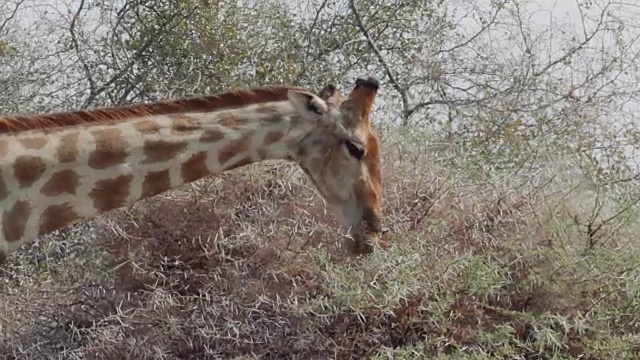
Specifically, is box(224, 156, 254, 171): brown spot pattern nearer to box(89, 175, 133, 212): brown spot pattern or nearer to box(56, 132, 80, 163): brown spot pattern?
box(89, 175, 133, 212): brown spot pattern

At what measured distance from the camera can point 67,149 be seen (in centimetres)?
382

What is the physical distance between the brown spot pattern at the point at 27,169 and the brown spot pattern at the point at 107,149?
0.19 m

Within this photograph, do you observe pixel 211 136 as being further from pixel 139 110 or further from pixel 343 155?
pixel 343 155

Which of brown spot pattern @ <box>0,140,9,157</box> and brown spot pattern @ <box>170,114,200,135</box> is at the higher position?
brown spot pattern @ <box>170,114,200,135</box>

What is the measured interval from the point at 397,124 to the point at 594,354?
1.88 m

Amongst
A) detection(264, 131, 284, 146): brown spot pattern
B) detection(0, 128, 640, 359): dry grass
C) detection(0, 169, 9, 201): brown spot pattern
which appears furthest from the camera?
detection(264, 131, 284, 146): brown spot pattern

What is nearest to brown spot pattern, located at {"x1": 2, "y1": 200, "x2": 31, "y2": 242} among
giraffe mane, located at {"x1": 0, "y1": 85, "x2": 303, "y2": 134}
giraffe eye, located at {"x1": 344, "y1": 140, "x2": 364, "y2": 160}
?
giraffe mane, located at {"x1": 0, "y1": 85, "x2": 303, "y2": 134}

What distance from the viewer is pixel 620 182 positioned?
461cm

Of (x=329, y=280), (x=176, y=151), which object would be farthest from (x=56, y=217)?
(x=329, y=280)

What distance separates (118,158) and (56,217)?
31 centimetres

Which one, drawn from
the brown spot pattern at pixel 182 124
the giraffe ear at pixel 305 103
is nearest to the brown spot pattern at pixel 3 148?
the brown spot pattern at pixel 182 124

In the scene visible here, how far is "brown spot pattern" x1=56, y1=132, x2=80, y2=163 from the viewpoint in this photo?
12.5 feet

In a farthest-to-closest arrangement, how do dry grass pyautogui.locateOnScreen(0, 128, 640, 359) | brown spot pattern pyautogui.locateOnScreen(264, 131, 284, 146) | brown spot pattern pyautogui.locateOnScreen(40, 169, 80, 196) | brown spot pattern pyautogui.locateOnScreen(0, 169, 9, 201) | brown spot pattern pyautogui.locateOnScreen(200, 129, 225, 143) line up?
brown spot pattern pyautogui.locateOnScreen(264, 131, 284, 146), brown spot pattern pyautogui.locateOnScreen(200, 129, 225, 143), dry grass pyautogui.locateOnScreen(0, 128, 640, 359), brown spot pattern pyautogui.locateOnScreen(40, 169, 80, 196), brown spot pattern pyautogui.locateOnScreen(0, 169, 9, 201)

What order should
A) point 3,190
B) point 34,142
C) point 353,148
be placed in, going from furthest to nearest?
point 353,148, point 34,142, point 3,190
